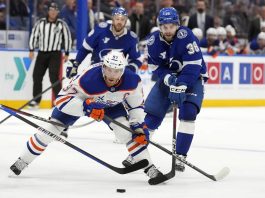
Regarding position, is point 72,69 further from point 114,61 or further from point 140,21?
point 140,21

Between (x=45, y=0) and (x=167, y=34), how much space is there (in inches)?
234

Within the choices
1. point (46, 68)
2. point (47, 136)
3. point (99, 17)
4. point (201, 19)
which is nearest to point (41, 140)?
point (47, 136)

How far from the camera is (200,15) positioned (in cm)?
1248

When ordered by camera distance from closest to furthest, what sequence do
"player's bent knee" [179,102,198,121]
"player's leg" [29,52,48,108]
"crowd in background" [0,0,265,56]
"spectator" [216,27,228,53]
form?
"player's bent knee" [179,102,198,121]
"player's leg" [29,52,48,108]
"crowd in background" [0,0,265,56]
"spectator" [216,27,228,53]

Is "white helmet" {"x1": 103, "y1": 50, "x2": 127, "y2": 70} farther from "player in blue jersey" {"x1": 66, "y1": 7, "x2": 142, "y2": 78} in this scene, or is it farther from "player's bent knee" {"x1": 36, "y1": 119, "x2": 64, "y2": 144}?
"player in blue jersey" {"x1": 66, "y1": 7, "x2": 142, "y2": 78}

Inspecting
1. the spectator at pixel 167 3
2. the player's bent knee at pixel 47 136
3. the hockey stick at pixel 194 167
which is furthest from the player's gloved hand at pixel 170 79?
the spectator at pixel 167 3

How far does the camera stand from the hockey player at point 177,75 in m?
5.40

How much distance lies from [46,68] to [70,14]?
127 cm

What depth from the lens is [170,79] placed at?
17.8 feet

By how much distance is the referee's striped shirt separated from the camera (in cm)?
1040

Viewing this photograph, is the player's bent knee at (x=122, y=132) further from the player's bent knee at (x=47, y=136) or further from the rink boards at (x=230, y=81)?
the rink boards at (x=230, y=81)

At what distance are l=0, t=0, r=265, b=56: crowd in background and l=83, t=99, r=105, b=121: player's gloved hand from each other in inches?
242

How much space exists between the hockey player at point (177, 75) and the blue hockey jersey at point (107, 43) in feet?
5.33

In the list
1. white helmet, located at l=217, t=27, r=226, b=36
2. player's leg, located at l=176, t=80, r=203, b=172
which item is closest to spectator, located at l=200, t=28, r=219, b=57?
white helmet, located at l=217, t=27, r=226, b=36
